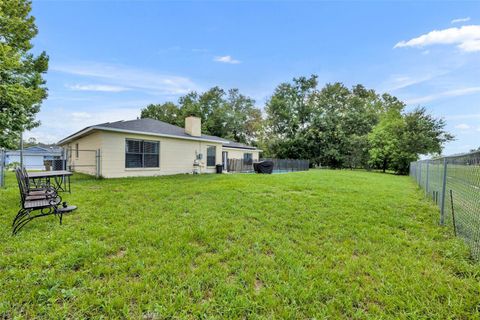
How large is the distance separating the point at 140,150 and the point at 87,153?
3714 millimetres

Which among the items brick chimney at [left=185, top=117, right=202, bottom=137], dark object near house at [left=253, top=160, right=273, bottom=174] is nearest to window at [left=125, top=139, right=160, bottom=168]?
brick chimney at [left=185, top=117, right=202, bottom=137]

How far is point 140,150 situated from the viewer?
1146 centimetres

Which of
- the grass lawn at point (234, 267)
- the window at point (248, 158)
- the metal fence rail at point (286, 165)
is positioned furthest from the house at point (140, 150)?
the metal fence rail at point (286, 165)

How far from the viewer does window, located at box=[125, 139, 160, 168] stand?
1105 cm

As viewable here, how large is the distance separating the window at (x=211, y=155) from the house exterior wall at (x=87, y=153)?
21.7 feet

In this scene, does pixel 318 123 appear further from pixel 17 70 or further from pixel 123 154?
pixel 17 70

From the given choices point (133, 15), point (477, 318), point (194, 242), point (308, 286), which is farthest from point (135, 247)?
point (133, 15)

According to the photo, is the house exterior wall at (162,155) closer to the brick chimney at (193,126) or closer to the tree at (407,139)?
the brick chimney at (193,126)

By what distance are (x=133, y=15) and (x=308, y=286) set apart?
46.1ft

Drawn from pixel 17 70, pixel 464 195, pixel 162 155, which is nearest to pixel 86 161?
pixel 162 155

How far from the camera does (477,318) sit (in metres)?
1.81

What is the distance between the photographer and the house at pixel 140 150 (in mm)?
10352

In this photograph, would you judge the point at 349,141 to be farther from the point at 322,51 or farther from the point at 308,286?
the point at 308,286

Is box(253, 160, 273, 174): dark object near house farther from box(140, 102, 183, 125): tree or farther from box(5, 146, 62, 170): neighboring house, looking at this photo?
box(140, 102, 183, 125): tree
